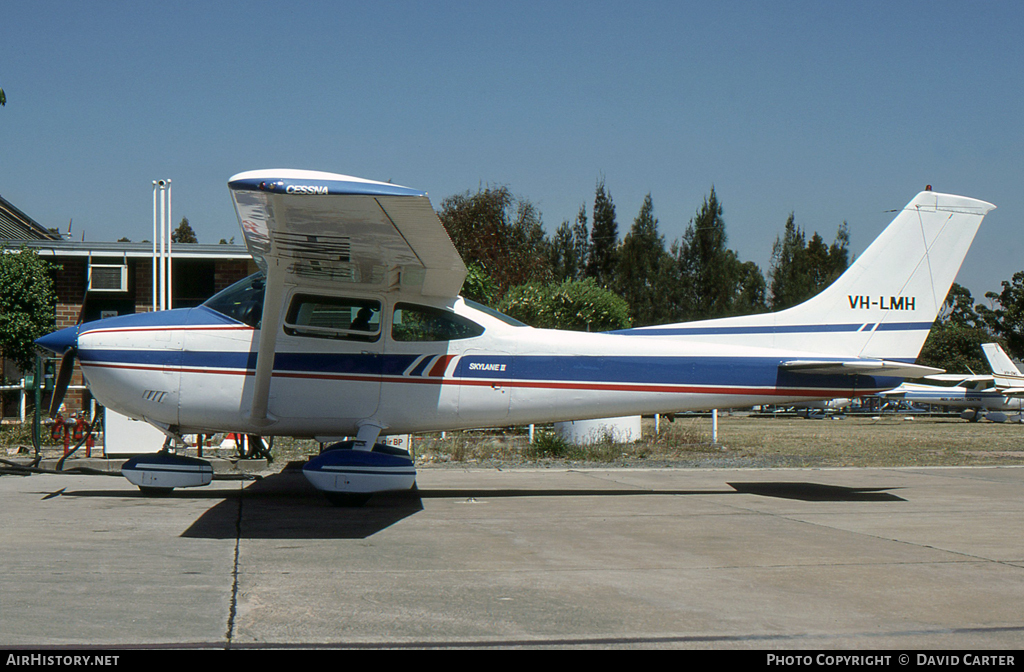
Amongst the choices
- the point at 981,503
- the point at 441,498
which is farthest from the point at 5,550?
the point at 981,503

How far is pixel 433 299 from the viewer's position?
8.38m

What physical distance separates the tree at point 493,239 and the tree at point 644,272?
18860 millimetres

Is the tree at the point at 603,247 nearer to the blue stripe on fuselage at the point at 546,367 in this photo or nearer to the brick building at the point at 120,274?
the brick building at the point at 120,274

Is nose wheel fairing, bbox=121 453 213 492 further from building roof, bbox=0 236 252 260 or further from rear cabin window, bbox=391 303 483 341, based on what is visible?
building roof, bbox=0 236 252 260

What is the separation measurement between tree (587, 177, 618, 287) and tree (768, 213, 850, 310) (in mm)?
11433

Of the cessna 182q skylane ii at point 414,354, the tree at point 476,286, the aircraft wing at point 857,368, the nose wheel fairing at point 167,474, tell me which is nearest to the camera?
the cessna 182q skylane ii at point 414,354

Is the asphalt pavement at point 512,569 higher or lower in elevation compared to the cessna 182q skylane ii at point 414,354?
lower

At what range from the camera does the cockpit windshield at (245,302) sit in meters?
8.08

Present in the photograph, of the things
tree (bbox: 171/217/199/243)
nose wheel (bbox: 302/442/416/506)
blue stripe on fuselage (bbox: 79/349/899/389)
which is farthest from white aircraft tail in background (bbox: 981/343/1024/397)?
tree (bbox: 171/217/199/243)

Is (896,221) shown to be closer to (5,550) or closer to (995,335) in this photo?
(5,550)

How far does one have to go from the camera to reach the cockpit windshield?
26.5 ft

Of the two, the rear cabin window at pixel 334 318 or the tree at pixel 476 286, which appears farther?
the tree at pixel 476 286

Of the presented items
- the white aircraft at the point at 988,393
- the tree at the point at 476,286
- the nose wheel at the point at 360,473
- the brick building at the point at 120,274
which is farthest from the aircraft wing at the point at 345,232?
the white aircraft at the point at 988,393
